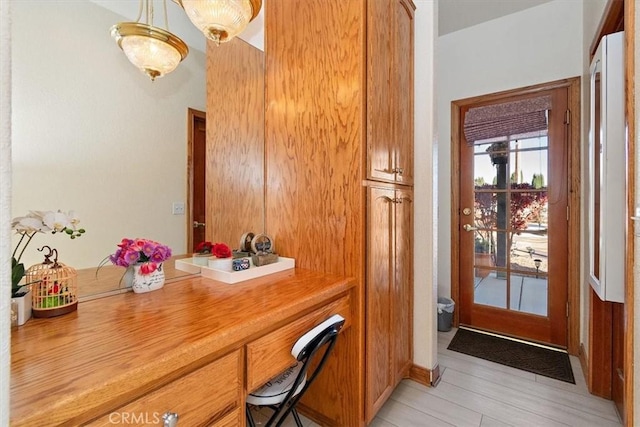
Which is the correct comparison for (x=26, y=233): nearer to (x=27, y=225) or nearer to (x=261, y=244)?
(x=27, y=225)

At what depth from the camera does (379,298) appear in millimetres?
1553

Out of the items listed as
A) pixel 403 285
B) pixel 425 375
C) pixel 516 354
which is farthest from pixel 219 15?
pixel 516 354

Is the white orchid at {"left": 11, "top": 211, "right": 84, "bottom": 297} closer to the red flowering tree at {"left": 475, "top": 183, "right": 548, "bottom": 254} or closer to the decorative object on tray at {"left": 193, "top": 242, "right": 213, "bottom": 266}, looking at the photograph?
the decorative object on tray at {"left": 193, "top": 242, "right": 213, "bottom": 266}

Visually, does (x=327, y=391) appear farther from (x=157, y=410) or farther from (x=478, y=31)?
(x=478, y=31)

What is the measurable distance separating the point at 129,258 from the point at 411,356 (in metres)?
1.81

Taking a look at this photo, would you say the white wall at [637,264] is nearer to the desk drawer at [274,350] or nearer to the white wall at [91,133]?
the desk drawer at [274,350]

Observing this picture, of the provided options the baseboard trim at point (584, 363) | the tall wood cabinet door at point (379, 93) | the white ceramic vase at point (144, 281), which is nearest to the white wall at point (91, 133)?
the white ceramic vase at point (144, 281)

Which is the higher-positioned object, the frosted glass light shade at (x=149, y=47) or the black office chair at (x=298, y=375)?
the frosted glass light shade at (x=149, y=47)

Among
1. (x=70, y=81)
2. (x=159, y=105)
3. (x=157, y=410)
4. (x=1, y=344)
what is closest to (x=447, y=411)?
(x=157, y=410)

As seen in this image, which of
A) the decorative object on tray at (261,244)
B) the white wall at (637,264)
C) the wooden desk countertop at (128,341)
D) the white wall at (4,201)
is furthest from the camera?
the decorative object on tray at (261,244)

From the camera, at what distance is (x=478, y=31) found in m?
2.79

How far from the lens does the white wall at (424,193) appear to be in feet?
6.35

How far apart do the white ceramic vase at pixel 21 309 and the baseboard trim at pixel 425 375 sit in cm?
202

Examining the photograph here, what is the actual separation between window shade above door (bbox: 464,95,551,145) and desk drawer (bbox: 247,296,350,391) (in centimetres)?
248
